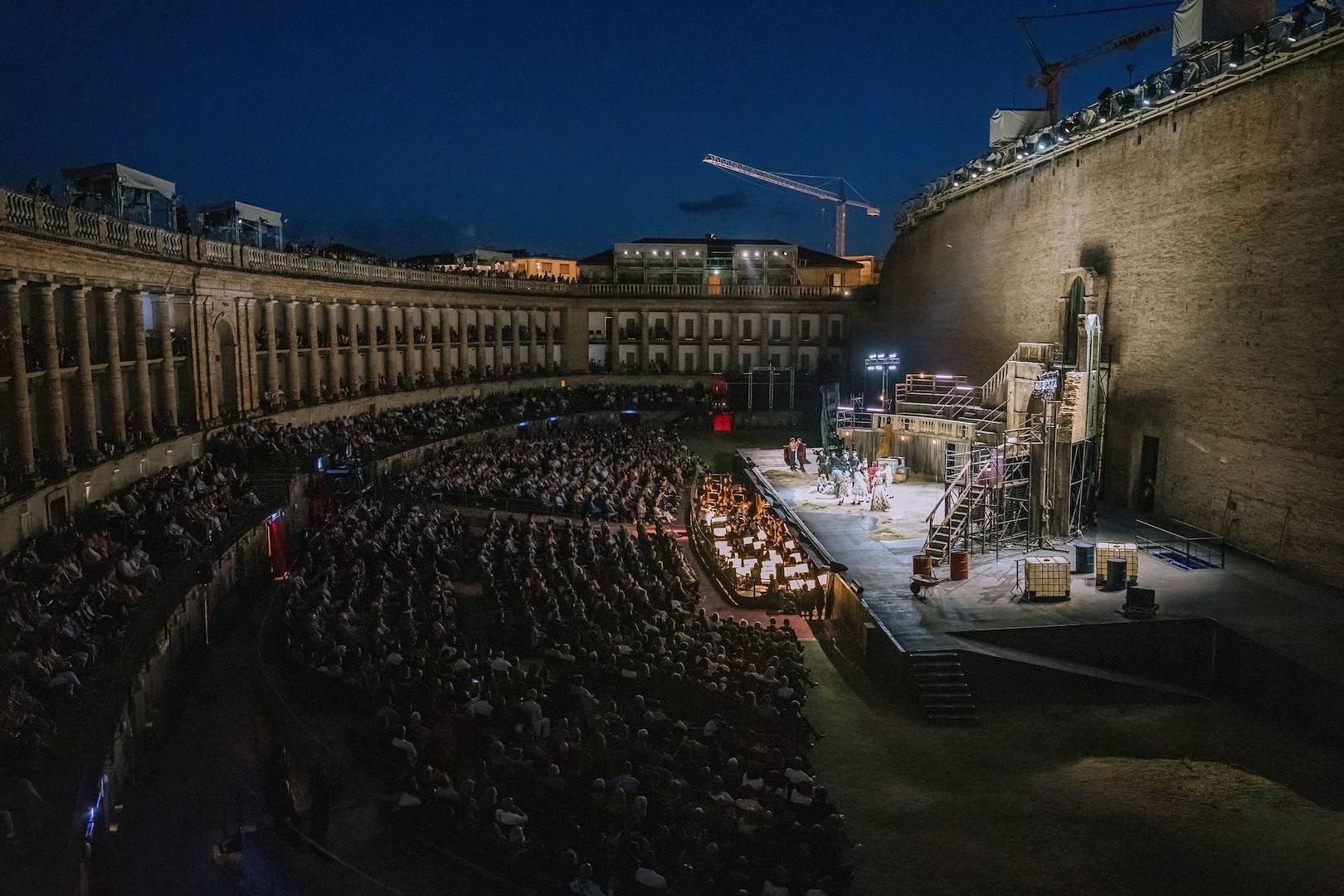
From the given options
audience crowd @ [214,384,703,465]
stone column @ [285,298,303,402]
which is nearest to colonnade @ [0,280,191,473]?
audience crowd @ [214,384,703,465]

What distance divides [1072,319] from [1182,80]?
861 centimetres

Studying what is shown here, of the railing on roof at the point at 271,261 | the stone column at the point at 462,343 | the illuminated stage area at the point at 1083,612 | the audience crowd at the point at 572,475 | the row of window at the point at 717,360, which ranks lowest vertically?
the illuminated stage area at the point at 1083,612

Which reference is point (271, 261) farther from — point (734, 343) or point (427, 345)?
point (734, 343)

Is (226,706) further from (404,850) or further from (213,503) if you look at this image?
(213,503)

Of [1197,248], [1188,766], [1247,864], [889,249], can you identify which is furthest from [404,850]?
[889,249]

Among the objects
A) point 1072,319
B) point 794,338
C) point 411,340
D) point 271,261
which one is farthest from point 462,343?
point 1072,319

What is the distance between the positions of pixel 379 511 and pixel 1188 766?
19257 millimetres

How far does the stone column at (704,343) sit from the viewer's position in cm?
6219

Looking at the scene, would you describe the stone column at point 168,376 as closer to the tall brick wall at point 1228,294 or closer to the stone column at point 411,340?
the stone column at point 411,340

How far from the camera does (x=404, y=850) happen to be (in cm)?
1124

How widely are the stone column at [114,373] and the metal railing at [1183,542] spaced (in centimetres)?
2715

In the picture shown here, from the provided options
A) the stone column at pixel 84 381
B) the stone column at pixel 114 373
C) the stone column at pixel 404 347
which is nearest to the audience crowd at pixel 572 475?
the stone column at pixel 114 373

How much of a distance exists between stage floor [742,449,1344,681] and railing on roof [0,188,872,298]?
19.4 m

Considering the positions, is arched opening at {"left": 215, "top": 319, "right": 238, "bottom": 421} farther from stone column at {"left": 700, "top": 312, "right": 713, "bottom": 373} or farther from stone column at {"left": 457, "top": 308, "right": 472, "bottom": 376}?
stone column at {"left": 700, "top": 312, "right": 713, "bottom": 373}
